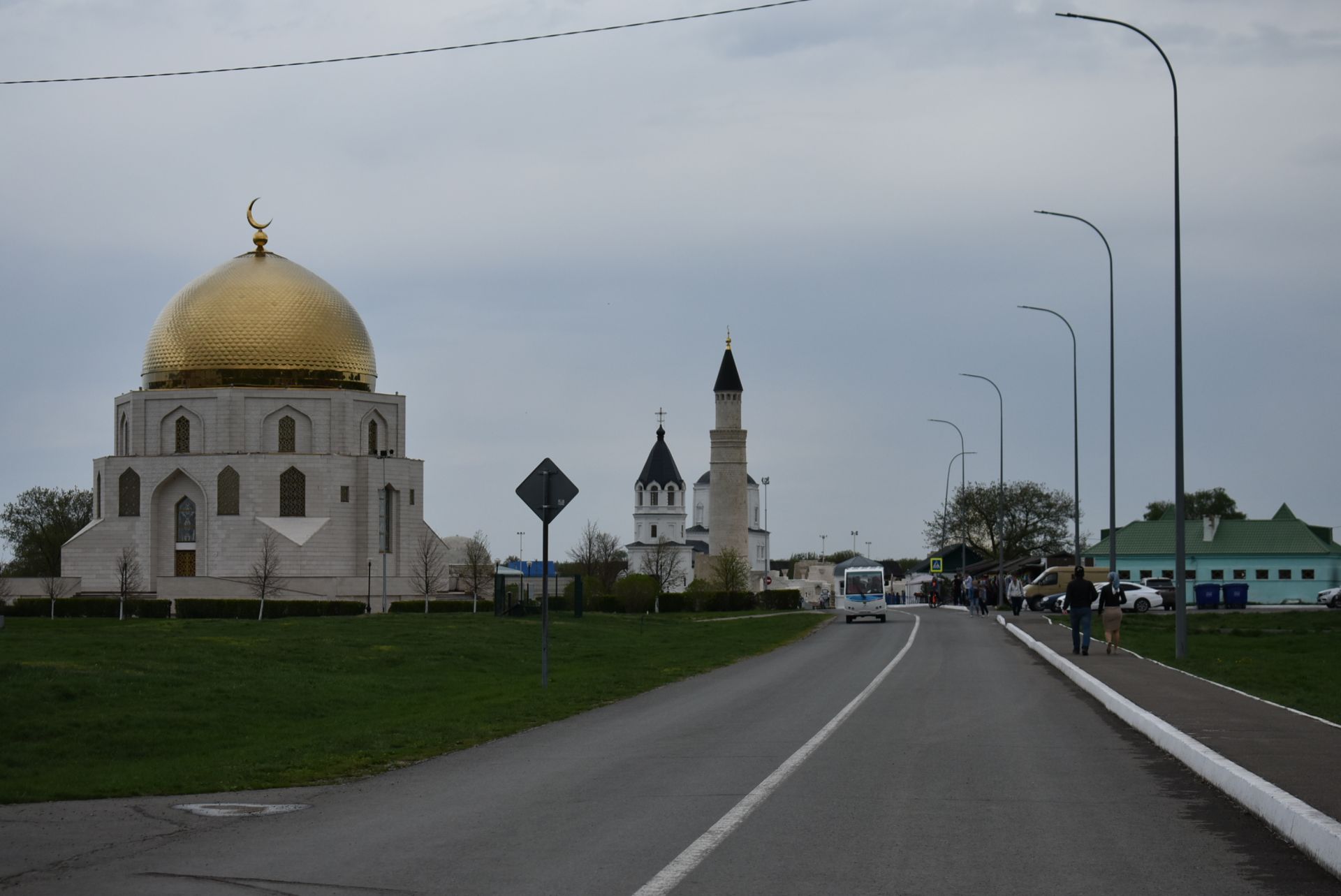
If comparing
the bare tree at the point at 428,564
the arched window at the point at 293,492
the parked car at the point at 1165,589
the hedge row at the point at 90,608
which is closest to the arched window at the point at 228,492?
the arched window at the point at 293,492

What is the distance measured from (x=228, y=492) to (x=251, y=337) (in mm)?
7566

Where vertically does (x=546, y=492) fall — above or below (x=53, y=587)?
above

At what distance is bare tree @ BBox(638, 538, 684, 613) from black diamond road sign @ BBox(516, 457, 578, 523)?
296ft

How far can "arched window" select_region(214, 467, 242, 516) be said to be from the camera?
2783 inches

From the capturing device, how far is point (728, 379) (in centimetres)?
11019

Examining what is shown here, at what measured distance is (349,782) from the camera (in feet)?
37.7

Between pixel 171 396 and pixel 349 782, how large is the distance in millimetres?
63839

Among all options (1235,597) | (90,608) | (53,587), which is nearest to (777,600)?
(1235,597)

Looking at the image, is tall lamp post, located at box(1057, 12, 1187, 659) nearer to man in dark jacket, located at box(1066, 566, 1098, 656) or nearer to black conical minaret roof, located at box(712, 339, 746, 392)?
man in dark jacket, located at box(1066, 566, 1098, 656)

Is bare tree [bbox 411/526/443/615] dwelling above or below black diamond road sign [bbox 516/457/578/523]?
below

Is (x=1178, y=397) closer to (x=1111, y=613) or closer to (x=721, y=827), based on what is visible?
(x=1111, y=613)

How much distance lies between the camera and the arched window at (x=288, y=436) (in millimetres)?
71500

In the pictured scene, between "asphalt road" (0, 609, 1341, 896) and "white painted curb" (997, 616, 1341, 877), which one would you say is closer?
"asphalt road" (0, 609, 1341, 896)

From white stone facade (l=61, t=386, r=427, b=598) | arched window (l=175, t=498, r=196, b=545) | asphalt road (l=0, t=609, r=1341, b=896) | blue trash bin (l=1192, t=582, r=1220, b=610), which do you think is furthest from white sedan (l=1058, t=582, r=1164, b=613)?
asphalt road (l=0, t=609, r=1341, b=896)
